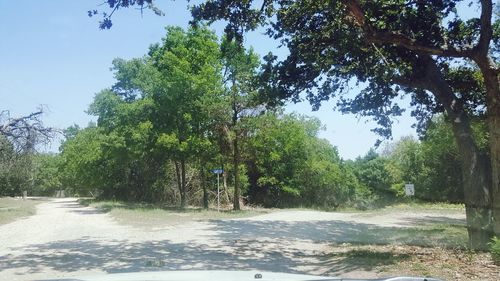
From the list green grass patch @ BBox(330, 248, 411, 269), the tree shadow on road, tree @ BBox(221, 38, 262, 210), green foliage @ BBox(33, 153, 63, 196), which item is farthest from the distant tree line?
green foliage @ BBox(33, 153, 63, 196)

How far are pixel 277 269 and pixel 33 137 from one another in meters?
21.6

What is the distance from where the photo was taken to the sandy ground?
10.5m

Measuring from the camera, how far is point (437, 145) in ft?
135

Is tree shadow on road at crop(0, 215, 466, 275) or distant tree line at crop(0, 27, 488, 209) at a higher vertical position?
distant tree line at crop(0, 27, 488, 209)

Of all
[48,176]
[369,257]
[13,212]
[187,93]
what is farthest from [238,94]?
[48,176]

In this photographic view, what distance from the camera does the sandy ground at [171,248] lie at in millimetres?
10539

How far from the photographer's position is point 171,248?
1369 cm

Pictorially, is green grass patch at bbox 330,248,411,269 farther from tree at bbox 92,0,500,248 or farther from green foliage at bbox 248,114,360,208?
green foliage at bbox 248,114,360,208

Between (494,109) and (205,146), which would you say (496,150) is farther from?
(205,146)

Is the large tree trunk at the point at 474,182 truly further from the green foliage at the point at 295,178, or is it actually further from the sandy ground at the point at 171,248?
the green foliage at the point at 295,178

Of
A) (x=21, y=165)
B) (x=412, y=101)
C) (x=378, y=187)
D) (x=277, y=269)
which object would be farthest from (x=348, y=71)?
(x=378, y=187)

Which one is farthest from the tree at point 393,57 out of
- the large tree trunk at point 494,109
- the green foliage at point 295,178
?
the green foliage at point 295,178

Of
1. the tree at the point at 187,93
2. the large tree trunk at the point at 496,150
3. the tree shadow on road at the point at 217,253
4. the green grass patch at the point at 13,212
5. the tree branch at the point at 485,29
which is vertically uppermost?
the tree at the point at 187,93

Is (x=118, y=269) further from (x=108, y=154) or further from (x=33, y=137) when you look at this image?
(x=108, y=154)
